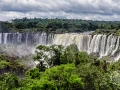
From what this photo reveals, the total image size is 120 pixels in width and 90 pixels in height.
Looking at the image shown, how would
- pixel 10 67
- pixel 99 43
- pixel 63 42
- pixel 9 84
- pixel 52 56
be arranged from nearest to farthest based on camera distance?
pixel 9 84 → pixel 52 56 → pixel 10 67 → pixel 99 43 → pixel 63 42

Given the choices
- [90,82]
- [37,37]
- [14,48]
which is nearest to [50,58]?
[90,82]

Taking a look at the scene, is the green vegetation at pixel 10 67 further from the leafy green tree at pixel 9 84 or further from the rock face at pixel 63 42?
the leafy green tree at pixel 9 84

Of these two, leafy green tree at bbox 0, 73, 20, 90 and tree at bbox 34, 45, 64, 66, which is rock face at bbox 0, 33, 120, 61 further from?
leafy green tree at bbox 0, 73, 20, 90

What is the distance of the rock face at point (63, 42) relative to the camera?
8875cm

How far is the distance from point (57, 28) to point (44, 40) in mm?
46949

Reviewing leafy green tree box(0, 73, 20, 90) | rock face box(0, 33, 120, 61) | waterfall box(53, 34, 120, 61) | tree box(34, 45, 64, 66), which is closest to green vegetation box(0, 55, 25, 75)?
rock face box(0, 33, 120, 61)

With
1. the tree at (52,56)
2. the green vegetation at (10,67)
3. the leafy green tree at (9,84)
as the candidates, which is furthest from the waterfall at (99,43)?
the leafy green tree at (9,84)

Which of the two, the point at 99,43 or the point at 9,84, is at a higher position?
the point at 9,84

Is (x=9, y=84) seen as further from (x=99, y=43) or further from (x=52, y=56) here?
(x=99, y=43)

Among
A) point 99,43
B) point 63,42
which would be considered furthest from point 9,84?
point 63,42

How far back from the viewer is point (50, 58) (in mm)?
60125

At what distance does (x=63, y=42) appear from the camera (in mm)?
103438

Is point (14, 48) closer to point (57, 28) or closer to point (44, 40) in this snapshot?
point (44, 40)

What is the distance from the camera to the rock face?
88.8 metres
